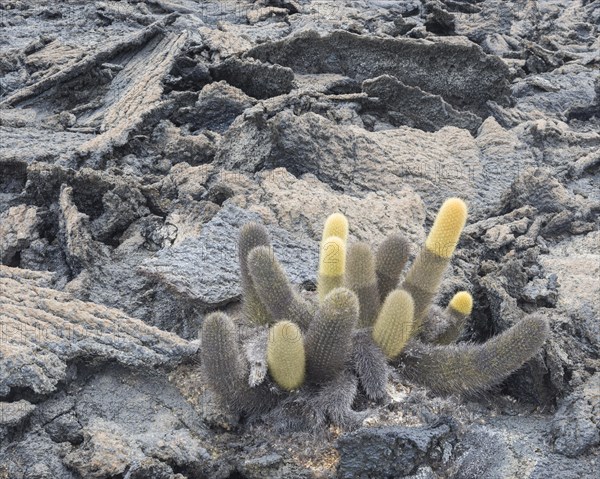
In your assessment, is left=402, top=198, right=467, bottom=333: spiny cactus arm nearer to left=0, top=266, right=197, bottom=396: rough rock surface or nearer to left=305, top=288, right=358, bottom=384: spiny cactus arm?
left=305, top=288, right=358, bottom=384: spiny cactus arm

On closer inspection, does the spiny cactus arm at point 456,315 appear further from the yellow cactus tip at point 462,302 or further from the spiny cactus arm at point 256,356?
the spiny cactus arm at point 256,356

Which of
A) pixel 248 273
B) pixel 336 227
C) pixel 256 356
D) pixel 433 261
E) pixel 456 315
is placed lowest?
pixel 456 315

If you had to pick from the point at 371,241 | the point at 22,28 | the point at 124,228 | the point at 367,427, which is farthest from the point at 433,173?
the point at 22,28

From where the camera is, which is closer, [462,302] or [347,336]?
[347,336]

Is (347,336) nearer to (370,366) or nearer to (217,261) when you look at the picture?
(370,366)

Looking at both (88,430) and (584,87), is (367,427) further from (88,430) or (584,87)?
(584,87)

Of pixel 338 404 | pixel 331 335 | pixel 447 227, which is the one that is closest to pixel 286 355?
pixel 331 335

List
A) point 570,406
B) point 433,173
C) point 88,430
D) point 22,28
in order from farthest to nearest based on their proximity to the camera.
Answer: point 22,28 < point 433,173 < point 570,406 < point 88,430
